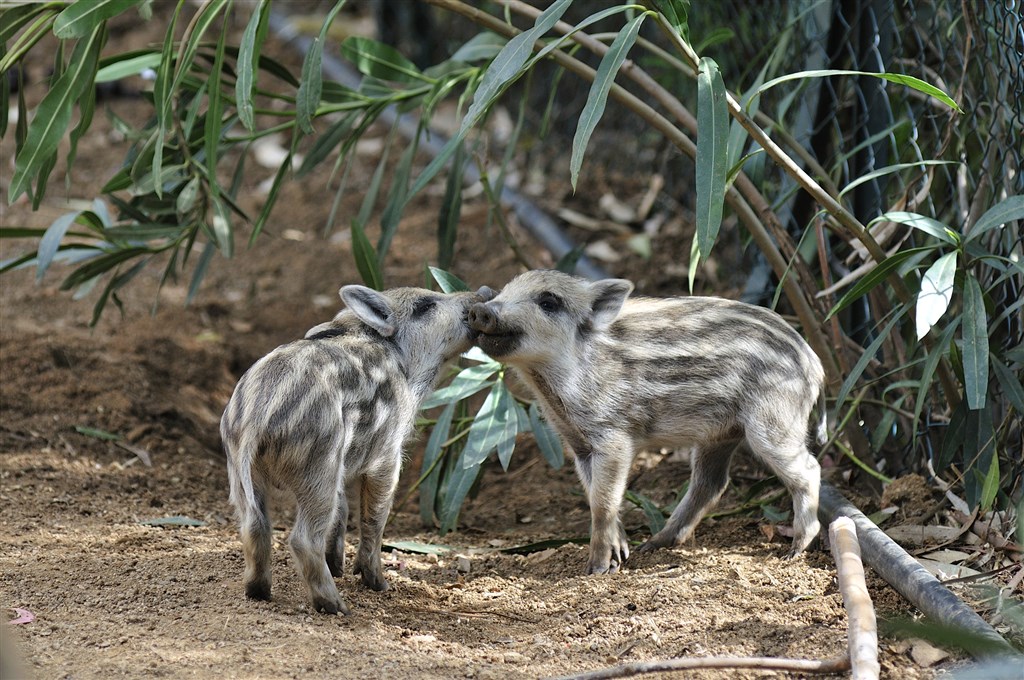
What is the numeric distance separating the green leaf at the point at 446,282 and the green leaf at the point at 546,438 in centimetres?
63

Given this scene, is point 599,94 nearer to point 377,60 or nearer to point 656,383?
point 656,383

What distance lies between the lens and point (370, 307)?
4418mm

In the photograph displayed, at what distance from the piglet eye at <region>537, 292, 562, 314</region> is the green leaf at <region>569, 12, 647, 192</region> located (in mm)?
1066

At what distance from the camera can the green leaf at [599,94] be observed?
11.0 feet

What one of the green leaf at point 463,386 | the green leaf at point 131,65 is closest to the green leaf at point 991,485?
the green leaf at point 463,386

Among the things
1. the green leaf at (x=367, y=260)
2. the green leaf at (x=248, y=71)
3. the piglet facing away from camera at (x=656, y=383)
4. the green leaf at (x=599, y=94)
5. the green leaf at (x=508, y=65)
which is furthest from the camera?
the green leaf at (x=367, y=260)

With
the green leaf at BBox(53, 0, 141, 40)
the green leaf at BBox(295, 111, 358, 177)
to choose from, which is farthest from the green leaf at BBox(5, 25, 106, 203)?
the green leaf at BBox(295, 111, 358, 177)

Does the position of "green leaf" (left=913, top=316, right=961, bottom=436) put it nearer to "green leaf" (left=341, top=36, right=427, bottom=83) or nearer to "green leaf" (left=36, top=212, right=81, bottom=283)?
"green leaf" (left=341, top=36, right=427, bottom=83)

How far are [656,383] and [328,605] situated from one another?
1569 mm

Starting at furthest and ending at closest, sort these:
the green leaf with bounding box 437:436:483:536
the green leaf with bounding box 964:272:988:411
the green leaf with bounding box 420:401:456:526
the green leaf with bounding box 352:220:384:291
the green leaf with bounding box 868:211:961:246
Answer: the green leaf with bounding box 352:220:384:291
the green leaf with bounding box 420:401:456:526
the green leaf with bounding box 437:436:483:536
the green leaf with bounding box 868:211:961:246
the green leaf with bounding box 964:272:988:411

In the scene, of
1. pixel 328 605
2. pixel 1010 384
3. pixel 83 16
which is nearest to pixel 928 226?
pixel 1010 384

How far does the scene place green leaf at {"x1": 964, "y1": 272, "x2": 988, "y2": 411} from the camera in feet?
11.9

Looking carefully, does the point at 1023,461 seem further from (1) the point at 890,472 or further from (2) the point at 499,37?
(2) the point at 499,37

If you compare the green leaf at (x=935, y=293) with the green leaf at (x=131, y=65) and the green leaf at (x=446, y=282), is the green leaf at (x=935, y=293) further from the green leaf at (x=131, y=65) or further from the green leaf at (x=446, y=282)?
the green leaf at (x=131, y=65)
